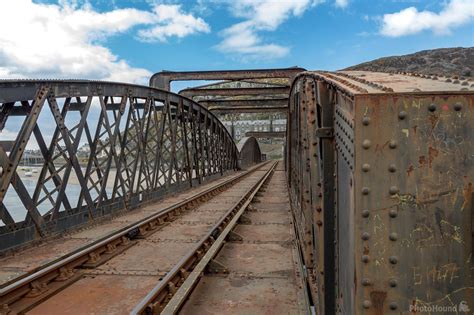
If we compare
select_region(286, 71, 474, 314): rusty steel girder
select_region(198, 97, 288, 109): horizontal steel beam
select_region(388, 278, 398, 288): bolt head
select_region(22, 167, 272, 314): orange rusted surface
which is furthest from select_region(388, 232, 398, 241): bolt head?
select_region(198, 97, 288, 109): horizontal steel beam

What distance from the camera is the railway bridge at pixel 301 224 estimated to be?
2.18 meters

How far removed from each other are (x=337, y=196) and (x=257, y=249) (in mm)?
4703

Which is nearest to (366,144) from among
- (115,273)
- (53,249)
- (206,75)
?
(115,273)

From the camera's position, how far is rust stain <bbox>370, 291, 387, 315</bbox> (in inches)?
87.6

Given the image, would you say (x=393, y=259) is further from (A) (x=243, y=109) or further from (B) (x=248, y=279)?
(A) (x=243, y=109)

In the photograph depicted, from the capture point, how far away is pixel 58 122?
8688mm

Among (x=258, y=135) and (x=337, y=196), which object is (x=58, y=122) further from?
(x=258, y=135)

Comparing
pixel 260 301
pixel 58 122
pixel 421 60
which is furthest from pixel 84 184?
pixel 421 60

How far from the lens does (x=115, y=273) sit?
20.0 ft

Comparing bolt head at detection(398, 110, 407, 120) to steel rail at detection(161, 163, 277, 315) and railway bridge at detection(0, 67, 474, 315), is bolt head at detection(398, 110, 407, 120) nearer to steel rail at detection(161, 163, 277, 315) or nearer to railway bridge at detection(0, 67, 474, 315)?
railway bridge at detection(0, 67, 474, 315)

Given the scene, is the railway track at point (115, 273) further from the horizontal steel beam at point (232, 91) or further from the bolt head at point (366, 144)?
the horizontal steel beam at point (232, 91)

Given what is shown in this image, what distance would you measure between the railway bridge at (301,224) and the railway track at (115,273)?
27mm

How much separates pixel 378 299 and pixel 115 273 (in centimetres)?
477

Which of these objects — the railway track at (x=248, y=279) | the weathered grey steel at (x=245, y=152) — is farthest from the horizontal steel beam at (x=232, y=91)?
the railway track at (x=248, y=279)
